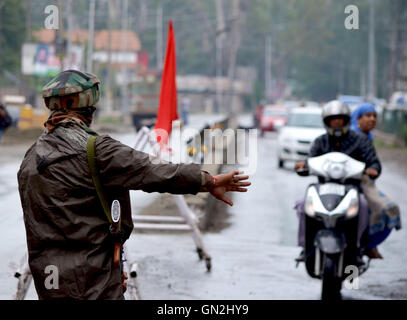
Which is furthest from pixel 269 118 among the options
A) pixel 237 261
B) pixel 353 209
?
pixel 353 209

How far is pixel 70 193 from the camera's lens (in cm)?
383

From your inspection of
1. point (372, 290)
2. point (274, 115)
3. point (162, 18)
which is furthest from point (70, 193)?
point (162, 18)

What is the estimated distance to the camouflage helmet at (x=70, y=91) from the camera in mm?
3980

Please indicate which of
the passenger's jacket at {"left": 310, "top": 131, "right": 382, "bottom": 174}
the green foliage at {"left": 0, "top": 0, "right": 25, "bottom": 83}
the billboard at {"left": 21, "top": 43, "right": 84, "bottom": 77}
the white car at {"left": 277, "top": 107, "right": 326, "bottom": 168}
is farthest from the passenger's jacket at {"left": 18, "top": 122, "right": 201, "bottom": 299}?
the green foliage at {"left": 0, "top": 0, "right": 25, "bottom": 83}

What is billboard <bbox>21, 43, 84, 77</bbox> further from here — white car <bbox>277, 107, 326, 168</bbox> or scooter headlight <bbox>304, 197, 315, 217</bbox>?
scooter headlight <bbox>304, 197, 315, 217</bbox>

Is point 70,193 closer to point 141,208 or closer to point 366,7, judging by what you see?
point 141,208

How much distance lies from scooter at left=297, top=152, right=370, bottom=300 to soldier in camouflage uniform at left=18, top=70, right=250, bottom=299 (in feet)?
10.8

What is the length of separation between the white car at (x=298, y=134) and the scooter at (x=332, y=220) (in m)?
15.6

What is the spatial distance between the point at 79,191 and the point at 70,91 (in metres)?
0.45

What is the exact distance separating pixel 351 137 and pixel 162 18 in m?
91.6

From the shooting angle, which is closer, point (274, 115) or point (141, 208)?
point (141, 208)

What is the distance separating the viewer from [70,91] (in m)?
3.97

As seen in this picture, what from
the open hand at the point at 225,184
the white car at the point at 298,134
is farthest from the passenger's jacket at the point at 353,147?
the white car at the point at 298,134

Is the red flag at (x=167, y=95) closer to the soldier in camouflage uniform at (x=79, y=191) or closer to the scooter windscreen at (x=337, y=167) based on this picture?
the scooter windscreen at (x=337, y=167)
